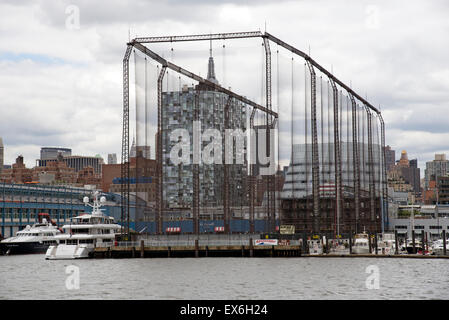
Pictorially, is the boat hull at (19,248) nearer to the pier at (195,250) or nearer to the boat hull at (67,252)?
the boat hull at (67,252)

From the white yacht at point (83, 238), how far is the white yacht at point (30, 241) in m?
14.8

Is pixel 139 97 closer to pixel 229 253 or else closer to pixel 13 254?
pixel 229 253

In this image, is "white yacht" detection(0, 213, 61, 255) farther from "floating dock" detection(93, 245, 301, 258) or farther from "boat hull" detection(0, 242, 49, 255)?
"floating dock" detection(93, 245, 301, 258)

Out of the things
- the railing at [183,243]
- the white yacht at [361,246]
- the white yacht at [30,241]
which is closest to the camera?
the railing at [183,243]

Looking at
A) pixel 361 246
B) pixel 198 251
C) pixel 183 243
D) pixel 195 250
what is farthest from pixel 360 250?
pixel 183 243

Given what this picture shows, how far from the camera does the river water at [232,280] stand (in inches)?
2275

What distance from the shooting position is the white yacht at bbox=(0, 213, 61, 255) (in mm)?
126062

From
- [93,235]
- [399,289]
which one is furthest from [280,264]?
[93,235]

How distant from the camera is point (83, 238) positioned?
10844 cm

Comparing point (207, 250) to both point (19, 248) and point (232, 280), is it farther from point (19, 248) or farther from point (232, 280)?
point (19, 248)

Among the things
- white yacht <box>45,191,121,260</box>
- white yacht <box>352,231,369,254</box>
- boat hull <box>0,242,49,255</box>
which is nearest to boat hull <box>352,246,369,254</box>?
white yacht <box>352,231,369,254</box>

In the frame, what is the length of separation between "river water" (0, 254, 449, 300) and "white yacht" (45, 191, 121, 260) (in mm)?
10952

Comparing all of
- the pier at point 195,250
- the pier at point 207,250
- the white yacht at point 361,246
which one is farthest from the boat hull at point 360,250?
the pier at point 195,250

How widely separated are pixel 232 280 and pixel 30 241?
2753 inches
